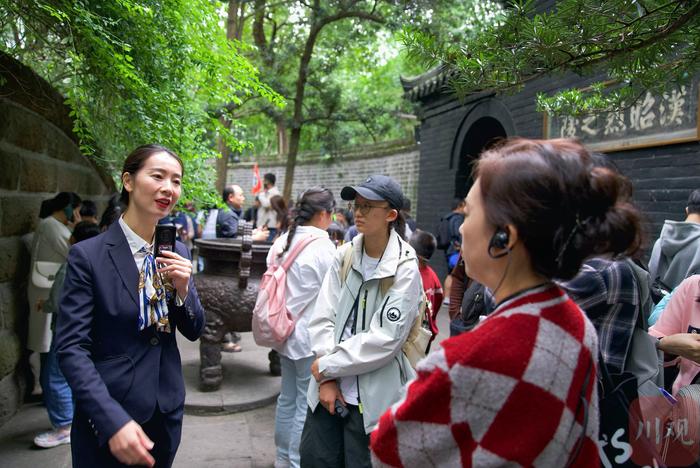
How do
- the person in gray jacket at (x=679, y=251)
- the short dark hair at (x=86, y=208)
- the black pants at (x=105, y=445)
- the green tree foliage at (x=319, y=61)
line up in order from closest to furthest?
the black pants at (x=105, y=445), the person in gray jacket at (x=679, y=251), the short dark hair at (x=86, y=208), the green tree foliage at (x=319, y=61)

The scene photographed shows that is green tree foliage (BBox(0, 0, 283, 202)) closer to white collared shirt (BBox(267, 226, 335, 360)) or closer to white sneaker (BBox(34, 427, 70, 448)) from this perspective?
white collared shirt (BBox(267, 226, 335, 360))

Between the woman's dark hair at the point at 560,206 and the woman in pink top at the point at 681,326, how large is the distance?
4.74 feet

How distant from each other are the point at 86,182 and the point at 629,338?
5.21 meters

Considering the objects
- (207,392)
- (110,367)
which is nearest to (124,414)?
(110,367)

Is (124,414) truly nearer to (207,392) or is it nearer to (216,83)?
(207,392)

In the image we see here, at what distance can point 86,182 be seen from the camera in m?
5.53

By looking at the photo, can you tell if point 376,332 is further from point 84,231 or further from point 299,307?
point 84,231

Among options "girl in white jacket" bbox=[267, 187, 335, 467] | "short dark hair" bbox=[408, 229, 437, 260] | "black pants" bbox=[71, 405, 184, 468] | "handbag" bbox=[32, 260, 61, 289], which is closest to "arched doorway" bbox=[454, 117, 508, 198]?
"short dark hair" bbox=[408, 229, 437, 260]


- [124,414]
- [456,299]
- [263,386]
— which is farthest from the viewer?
[263,386]

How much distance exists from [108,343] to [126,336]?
0.21 feet

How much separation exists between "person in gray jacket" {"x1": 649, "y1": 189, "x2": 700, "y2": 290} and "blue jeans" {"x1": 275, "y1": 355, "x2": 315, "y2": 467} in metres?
2.42

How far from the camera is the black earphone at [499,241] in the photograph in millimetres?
1115

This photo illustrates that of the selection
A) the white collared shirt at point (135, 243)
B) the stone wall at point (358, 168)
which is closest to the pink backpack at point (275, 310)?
the white collared shirt at point (135, 243)

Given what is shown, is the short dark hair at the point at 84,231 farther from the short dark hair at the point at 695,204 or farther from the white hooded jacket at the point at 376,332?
the short dark hair at the point at 695,204
